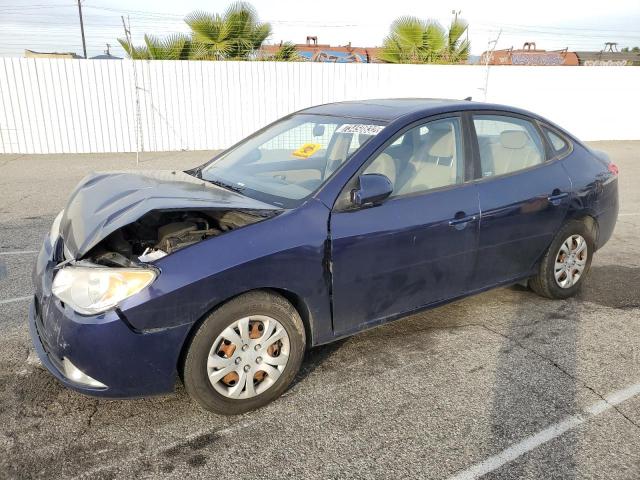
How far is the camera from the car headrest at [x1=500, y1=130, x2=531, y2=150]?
403 cm

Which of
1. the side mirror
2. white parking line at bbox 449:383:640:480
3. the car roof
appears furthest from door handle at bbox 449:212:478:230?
white parking line at bbox 449:383:640:480

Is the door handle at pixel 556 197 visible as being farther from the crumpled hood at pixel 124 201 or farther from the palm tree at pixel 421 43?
the palm tree at pixel 421 43

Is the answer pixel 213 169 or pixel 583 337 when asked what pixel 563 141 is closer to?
pixel 583 337

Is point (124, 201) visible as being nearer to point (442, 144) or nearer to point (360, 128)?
point (360, 128)

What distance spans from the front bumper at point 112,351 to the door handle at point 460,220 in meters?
1.81

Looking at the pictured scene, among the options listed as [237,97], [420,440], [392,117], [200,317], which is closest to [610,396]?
[420,440]

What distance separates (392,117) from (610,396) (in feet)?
7.02

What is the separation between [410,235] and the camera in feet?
10.7

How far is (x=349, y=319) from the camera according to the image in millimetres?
3193

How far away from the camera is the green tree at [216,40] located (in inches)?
579

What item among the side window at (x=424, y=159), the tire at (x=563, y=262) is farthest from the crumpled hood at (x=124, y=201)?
the tire at (x=563, y=262)

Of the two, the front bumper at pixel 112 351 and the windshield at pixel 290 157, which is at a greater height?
the windshield at pixel 290 157

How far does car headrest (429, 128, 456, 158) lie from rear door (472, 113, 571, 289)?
0.23 m

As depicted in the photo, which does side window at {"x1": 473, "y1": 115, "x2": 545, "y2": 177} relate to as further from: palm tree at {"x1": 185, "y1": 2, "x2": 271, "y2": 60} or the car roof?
palm tree at {"x1": 185, "y1": 2, "x2": 271, "y2": 60}
